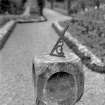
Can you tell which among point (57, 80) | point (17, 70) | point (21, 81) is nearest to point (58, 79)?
point (57, 80)

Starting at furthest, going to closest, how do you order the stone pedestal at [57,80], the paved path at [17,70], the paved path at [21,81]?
the paved path at [17,70]
the paved path at [21,81]
the stone pedestal at [57,80]

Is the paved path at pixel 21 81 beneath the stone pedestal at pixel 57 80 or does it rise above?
beneath

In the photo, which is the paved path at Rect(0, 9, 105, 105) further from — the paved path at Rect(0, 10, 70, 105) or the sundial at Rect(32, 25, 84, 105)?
the sundial at Rect(32, 25, 84, 105)

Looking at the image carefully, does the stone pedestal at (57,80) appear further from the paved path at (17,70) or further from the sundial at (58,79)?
the paved path at (17,70)

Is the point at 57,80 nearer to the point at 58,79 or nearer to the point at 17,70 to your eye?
the point at 58,79

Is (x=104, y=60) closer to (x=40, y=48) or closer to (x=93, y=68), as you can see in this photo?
(x=93, y=68)

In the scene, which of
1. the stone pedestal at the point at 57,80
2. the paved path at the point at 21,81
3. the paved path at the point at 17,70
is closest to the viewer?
the stone pedestal at the point at 57,80

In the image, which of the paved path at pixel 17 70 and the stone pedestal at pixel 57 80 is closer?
the stone pedestal at pixel 57 80

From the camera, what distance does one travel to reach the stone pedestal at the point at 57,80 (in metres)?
3.16

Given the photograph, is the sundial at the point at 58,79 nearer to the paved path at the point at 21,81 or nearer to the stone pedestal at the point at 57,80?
the stone pedestal at the point at 57,80

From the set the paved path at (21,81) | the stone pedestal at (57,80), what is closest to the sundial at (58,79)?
the stone pedestal at (57,80)

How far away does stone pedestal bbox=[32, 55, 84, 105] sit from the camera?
316cm

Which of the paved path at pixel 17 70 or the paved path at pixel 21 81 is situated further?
the paved path at pixel 17 70

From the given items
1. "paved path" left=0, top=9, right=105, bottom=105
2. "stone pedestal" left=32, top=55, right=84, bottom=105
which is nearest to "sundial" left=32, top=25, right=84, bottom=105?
"stone pedestal" left=32, top=55, right=84, bottom=105
